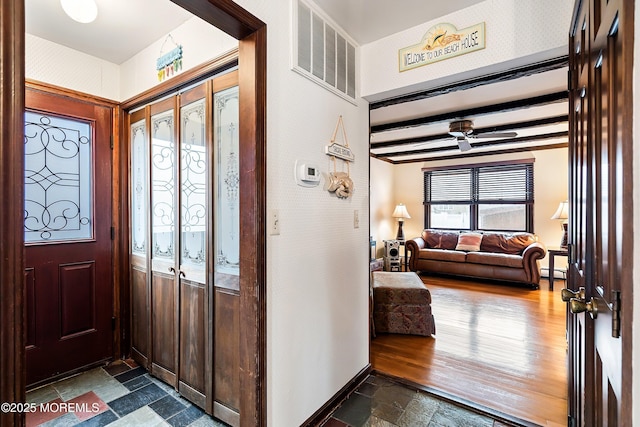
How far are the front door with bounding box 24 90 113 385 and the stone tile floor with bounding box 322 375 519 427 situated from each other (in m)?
2.01

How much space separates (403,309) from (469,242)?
3.45 m

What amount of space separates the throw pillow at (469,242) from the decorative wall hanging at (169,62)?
221 inches

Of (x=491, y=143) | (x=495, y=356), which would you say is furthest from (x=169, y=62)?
(x=491, y=143)

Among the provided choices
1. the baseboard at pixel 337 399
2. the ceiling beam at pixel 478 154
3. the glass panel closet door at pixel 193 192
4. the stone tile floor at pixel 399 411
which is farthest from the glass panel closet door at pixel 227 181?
the ceiling beam at pixel 478 154

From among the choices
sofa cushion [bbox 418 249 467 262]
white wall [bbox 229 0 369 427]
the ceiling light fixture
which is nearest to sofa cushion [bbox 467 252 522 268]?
sofa cushion [bbox 418 249 467 262]

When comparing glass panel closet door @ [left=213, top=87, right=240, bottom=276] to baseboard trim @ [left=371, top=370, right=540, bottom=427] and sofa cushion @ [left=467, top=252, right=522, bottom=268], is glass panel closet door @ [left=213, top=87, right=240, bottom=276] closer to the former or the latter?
baseboard trim @ [left=371, top=370, right=540, bottom=427]

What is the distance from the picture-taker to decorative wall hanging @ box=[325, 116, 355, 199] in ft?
6.32

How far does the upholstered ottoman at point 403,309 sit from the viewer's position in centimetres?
312

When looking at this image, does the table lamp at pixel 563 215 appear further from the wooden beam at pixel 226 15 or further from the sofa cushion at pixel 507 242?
the wooden beam at pixel 226 15

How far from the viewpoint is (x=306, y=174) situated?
5.58 ft

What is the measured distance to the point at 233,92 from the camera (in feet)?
5.93

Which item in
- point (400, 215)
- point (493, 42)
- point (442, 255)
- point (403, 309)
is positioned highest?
point (493, 42)

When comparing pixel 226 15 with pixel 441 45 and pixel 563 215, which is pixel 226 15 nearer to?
pixel 441 45

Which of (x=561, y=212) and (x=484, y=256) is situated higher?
(x=561, y=212)
